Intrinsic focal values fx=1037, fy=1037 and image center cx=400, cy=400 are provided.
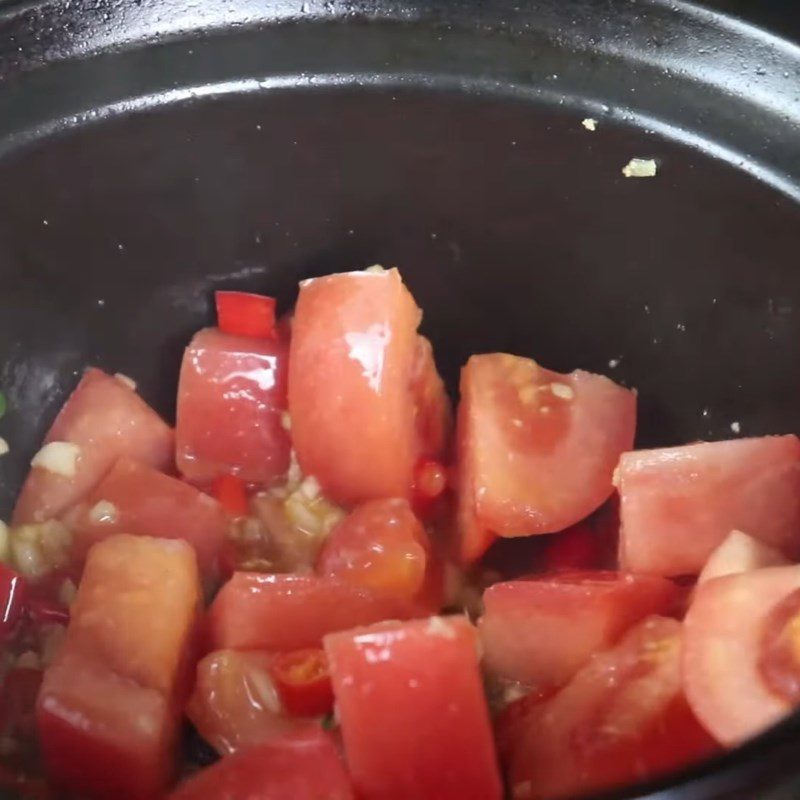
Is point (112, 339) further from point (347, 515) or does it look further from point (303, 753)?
point (303, 753)

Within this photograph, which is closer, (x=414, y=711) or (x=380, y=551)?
(x=414, y=711)

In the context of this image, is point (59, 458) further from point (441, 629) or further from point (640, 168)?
point (640, 168)

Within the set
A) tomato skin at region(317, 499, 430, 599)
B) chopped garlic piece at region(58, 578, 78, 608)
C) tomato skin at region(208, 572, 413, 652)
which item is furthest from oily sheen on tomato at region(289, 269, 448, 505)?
chopped garlic piece at region(58, 578, 78, 608)

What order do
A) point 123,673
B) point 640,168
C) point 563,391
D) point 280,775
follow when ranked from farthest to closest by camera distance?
point 563,391, point 640,168, point 123,673, point 280,775

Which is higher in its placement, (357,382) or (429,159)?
(429,159)

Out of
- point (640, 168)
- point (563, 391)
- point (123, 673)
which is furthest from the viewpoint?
point (563, 391)

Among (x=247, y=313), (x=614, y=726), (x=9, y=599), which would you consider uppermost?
(x=247, y=313)

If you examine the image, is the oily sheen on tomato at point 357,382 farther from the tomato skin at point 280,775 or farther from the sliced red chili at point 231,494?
the tomato skin at point 280,775

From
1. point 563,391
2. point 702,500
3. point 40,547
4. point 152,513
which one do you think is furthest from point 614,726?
point 40,547
